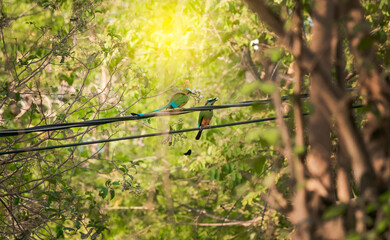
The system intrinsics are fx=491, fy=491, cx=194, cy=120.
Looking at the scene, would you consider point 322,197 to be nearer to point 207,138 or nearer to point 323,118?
point 323,118

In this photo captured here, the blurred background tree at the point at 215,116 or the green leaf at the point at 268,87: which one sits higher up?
the blurred background tree at the point at 215,116

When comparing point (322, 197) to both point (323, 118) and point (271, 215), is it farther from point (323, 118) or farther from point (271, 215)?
point (271, 215)

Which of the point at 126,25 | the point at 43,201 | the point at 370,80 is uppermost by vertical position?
the point at 126,25

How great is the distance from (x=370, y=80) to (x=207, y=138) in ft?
23.6

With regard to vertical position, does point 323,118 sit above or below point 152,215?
below

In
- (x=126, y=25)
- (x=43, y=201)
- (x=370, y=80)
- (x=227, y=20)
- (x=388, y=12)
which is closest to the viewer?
(x=370, y=80)

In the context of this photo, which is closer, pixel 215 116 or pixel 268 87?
pixel 268 87

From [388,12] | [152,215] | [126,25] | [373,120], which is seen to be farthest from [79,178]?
[373,120]

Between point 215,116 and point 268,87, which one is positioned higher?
point 215,116

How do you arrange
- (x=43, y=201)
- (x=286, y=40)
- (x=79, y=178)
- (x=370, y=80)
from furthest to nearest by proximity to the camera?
1. (x=79, y=178)
2. (x=43, y=201)
3. (x=370, y=80)
4. (x=286, y=40)

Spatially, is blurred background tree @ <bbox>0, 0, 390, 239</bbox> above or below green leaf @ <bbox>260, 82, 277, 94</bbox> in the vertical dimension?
above

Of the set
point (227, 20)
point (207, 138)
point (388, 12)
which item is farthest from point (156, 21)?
point (388, 12)

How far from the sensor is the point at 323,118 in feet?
6.36

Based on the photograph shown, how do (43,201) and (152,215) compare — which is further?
(152,215)
